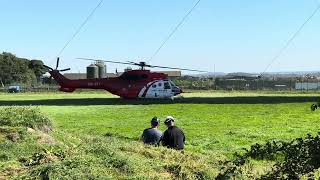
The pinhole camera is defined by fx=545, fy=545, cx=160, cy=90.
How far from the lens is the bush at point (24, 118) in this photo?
10.7 metres

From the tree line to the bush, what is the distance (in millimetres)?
78965

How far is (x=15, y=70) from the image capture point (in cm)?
9288

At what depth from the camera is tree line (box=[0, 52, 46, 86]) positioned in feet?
300

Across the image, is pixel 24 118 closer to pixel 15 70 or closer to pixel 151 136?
pixel 151 136

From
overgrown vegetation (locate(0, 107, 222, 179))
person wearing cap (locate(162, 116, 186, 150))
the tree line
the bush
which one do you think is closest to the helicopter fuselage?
the bush

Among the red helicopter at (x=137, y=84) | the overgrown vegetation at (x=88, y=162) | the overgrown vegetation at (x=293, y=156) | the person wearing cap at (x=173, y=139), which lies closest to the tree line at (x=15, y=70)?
the red helicopter at (x=137, y=84)

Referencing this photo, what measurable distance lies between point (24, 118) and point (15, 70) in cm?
8486

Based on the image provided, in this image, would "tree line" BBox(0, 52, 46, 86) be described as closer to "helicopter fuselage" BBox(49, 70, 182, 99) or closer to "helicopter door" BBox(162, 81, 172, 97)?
"helicopter fuselage" BBox(49, 70, 182, 99)

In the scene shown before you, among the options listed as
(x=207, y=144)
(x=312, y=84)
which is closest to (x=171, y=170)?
(x=207, y=144)

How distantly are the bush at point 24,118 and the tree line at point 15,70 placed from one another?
79.0 meters

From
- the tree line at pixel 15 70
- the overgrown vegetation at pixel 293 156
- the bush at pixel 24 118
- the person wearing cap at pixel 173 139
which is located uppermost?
the tree line at pixel 15 70

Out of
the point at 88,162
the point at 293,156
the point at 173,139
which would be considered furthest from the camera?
the point at 173,139

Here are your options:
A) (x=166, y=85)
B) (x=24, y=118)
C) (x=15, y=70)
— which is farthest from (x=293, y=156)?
(x=15, y=70)

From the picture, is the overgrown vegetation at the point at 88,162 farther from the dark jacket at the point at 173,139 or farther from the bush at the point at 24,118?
the dark jacket at the point at 173,139
